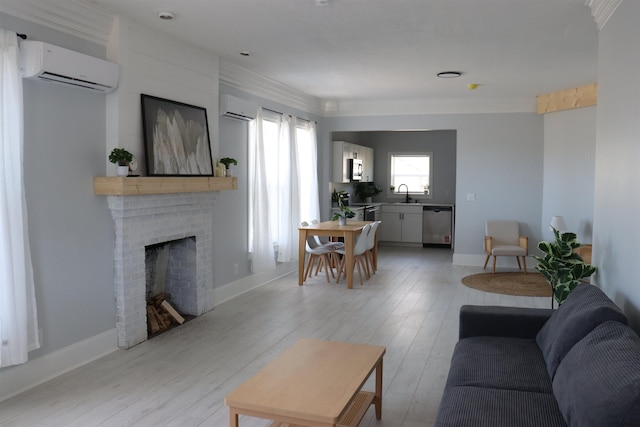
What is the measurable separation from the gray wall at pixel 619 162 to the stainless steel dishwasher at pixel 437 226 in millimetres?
7061

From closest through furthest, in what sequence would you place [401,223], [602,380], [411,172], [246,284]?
[602,380] < [246,284] < [401,223] < [411,172]

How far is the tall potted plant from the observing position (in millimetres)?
3895

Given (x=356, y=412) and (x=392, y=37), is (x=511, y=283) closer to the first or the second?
(x=392, y=37)

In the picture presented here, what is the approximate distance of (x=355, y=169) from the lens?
402 inches

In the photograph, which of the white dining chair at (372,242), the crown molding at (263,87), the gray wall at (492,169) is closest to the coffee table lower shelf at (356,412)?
the crown molding at (263,87)

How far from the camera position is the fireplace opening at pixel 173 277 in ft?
17.7

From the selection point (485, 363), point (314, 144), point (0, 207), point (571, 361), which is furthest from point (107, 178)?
point (314, 144)

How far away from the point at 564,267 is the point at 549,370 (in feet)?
4.95

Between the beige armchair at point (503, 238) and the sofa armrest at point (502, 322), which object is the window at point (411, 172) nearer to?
the beige armchair at point (503, 238)

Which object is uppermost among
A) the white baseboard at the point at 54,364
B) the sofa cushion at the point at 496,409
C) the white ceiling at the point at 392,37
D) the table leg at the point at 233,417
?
the white ceiling at the point at 392,37

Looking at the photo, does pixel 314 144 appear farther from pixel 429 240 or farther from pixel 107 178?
pixel 107 178

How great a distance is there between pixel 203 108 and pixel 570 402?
4.42m

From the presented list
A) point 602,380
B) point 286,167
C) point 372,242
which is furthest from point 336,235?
point 602,380

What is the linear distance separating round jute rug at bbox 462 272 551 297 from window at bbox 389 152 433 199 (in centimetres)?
404
